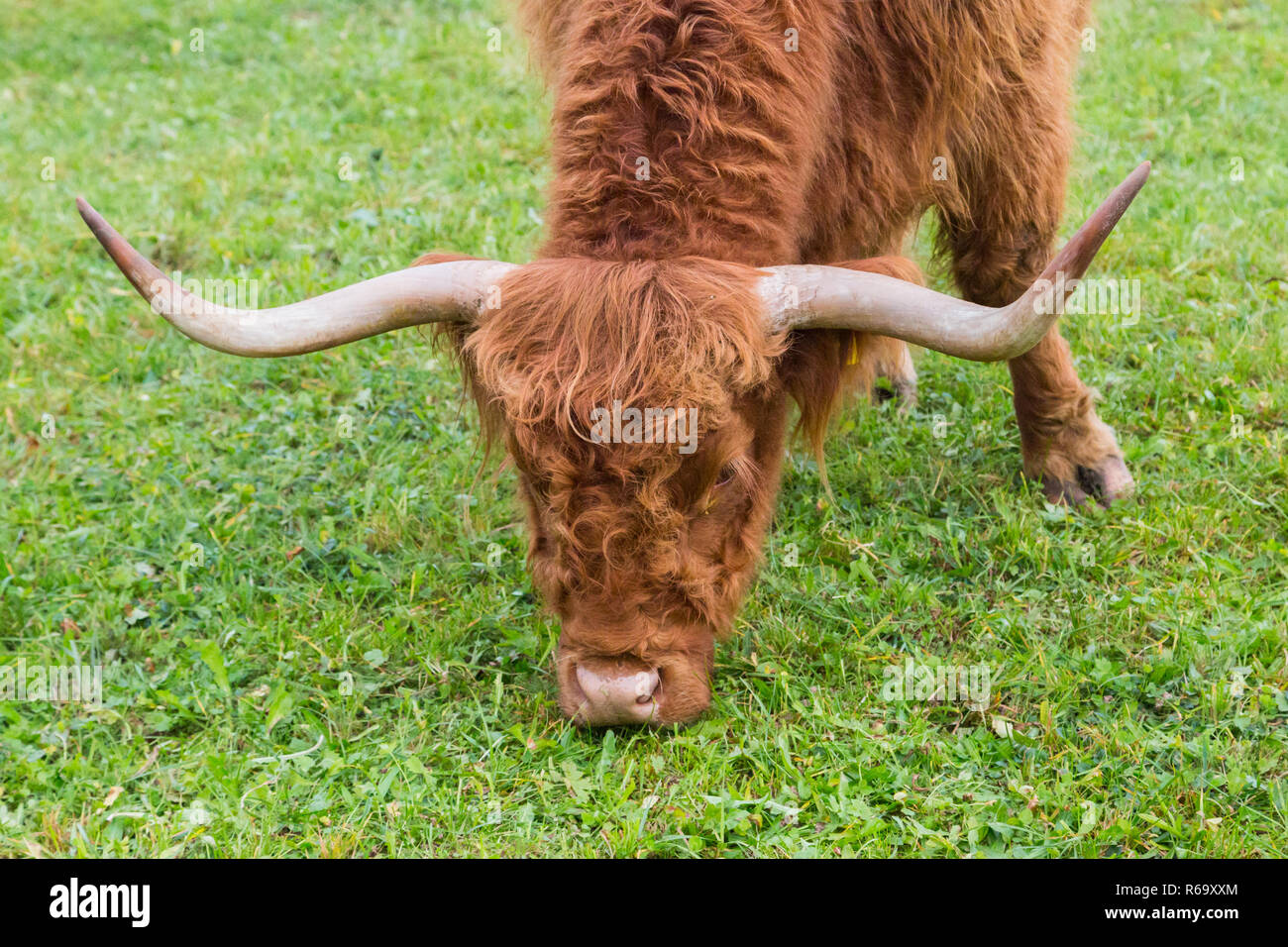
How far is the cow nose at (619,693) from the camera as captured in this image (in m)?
3.38

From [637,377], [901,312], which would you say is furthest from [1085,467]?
[637,377]

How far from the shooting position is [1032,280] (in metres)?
4.42

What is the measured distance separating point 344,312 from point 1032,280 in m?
2.51

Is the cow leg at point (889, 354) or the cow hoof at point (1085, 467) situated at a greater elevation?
the cow leg at point (889, 354)

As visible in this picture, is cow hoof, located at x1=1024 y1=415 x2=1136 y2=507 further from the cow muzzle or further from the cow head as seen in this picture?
the cow muzzle

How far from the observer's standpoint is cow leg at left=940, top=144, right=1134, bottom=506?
4.32 metres

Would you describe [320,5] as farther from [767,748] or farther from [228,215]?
[767,748]

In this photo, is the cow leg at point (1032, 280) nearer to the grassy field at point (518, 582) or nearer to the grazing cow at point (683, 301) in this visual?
the grassy field at point (518, 582)

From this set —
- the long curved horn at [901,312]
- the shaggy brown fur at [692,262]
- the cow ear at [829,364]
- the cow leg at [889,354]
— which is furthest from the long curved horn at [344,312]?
the cow leg at [889,354]

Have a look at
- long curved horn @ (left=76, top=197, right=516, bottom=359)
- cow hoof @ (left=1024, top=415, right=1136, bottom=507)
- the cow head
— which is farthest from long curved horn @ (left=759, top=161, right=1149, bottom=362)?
cow hoof @ (left=1024, top=415, right=1136, bottom=507)

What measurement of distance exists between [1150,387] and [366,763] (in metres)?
3.57

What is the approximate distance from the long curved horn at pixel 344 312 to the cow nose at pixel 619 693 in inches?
42.4
